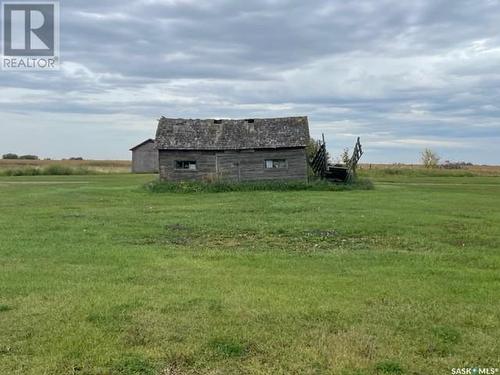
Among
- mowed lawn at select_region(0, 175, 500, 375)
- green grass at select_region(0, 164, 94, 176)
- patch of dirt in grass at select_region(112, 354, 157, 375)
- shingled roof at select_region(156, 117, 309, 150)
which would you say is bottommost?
patch of dirt in grass at select_region(112, 354, 157, 375)

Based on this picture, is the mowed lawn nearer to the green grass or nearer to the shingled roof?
the shingled roof

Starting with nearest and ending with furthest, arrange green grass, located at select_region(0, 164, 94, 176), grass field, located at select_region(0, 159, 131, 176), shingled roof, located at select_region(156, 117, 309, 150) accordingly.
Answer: shingled roof, located at select_region(156, 117, 309, 150), green grass, located at select_region(0, 164, 94, 176), grass field, located at select_region(0, 159, 131, 176)

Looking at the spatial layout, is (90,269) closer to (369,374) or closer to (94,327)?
(94,327)

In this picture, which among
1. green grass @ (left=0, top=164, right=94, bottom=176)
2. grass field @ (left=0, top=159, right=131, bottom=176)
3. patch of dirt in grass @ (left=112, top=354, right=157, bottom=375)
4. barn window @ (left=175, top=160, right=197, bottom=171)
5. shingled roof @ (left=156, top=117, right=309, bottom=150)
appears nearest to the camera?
patch of dirt in grass @ (left=112, top=354, right=157, bottom=375)

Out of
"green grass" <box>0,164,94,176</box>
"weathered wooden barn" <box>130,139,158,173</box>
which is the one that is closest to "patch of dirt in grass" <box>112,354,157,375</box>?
"green grass" <box>0,164,94,176</box>

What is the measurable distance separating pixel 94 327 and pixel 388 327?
3628mm

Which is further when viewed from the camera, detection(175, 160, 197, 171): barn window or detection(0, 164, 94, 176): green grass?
detection(0, 164, 94, 176): green grass

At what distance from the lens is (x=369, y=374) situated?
544cm

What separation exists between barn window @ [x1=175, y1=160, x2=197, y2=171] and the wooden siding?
24 cm

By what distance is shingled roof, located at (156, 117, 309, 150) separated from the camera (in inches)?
1668

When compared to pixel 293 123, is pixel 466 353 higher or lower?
lower

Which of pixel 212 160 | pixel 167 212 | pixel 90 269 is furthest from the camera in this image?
pixel 212 160

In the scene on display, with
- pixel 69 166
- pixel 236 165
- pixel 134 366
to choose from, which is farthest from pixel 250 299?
pixel 69 166

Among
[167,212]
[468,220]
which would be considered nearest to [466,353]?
[468,220]
